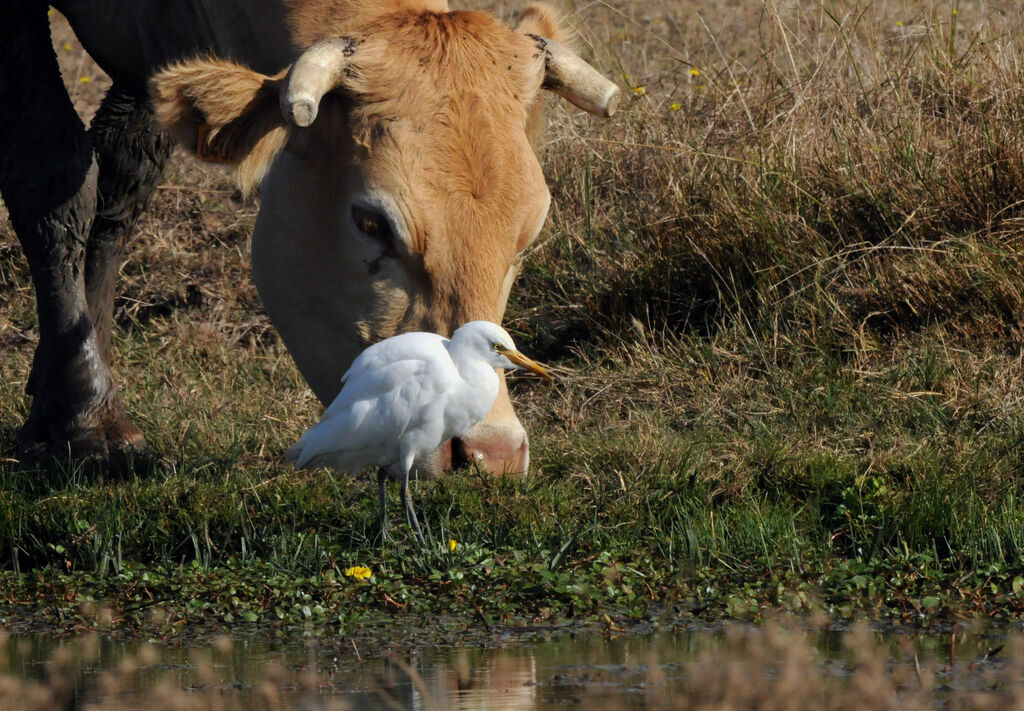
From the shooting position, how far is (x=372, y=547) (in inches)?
168

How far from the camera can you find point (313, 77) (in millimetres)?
4121

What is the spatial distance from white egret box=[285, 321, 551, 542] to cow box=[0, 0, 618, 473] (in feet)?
0.53

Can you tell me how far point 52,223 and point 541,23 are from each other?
186 cm

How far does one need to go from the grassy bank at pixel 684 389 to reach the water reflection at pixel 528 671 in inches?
10.1

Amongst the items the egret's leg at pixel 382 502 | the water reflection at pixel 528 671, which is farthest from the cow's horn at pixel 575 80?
the water reflection at pixel 528 671

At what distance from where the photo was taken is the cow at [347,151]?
420cm

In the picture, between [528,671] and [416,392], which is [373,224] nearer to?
[416,392]

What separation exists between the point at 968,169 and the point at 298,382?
2.94m

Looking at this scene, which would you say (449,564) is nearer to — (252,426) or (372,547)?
(372,547)

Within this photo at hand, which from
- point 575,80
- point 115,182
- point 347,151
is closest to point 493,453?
point 347,151

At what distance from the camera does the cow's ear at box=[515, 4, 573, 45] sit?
497 cm

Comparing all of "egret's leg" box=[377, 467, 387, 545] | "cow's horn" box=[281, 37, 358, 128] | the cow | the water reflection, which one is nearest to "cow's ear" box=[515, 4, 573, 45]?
the cow

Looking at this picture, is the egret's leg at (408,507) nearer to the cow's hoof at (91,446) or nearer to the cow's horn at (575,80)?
the cow's hoof at (91,446)

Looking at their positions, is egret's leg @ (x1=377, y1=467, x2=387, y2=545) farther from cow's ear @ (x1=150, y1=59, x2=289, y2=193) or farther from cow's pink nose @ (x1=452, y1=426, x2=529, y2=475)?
Result: cow's ear @ (x1=150, y1=59, x2=289, y2=193)
